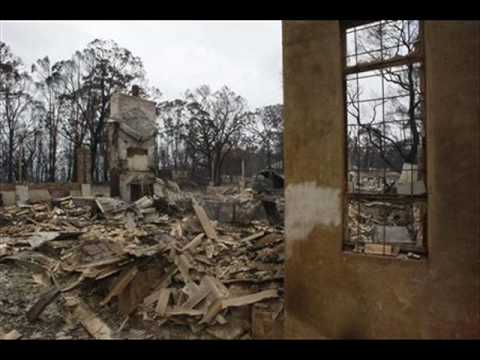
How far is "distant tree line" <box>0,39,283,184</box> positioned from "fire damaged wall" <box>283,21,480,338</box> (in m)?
25.5

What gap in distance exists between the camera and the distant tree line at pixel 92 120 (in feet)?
87.4

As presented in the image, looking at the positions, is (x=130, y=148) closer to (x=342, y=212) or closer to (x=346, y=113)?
(x=346, y=113)

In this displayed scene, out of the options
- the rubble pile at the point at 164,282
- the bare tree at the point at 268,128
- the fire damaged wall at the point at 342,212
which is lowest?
the rubble pile at the point at 164,282

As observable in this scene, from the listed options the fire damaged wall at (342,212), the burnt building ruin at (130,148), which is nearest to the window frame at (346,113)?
the fire damaged wall at (342,212)

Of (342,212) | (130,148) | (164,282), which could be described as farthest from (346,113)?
(130,148)

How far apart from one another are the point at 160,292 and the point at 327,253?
148 inches

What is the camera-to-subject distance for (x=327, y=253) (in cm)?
374

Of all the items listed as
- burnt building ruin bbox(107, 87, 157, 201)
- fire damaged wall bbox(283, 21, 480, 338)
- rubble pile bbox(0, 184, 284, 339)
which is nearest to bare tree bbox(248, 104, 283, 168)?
burnt building ruin bbox(107, 87, 157, 201)

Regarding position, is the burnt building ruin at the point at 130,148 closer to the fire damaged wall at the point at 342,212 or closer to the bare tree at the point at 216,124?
the bare tree at the point at 216,124

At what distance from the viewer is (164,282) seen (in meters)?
6.28

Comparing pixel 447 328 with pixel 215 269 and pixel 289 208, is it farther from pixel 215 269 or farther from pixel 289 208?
pixel 215 269

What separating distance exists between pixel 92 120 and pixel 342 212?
29.3m

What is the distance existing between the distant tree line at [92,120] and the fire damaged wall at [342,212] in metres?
25.5
